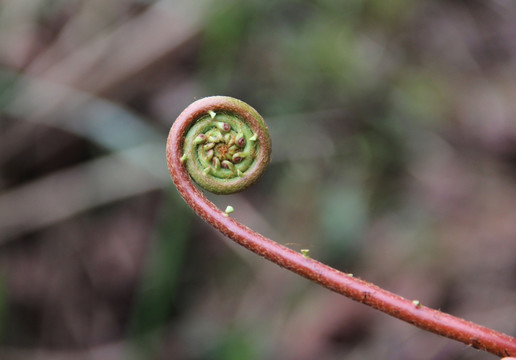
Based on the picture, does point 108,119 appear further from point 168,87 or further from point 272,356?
point 272,356

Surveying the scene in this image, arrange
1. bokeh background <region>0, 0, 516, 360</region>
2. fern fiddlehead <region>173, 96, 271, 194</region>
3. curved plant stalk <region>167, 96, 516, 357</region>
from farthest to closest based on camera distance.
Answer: bokeh background <region>0, 0, 516, 360</region>
fern fiddlehead <region>173, 96, 271, 194</region>
curved plant stalk <region>167, 96, 516, 357</region>

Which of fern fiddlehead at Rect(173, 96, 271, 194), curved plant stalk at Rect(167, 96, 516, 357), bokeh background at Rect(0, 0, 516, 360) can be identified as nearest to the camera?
curved plant stalk at Rect(167, 96, 516, 357)

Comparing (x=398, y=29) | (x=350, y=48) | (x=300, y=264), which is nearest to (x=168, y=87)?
(x=350, y=48)

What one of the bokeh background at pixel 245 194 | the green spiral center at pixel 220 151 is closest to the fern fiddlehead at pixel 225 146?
the green spiral center at pixel 220 151

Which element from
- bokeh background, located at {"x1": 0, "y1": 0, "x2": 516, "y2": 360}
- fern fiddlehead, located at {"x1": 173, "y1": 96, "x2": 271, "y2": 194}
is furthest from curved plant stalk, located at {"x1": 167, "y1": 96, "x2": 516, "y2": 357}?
bokeh background, located at {"x1": 0, "y1": 0, "x2": 516, "y2": 360}

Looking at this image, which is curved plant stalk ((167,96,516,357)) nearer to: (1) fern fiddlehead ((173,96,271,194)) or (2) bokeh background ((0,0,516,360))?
(1) fern fiddlehead ((173,96,271,194))

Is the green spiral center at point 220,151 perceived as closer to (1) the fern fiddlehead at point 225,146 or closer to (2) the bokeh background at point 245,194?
(1) the fern fiddlehead at point 225,146
